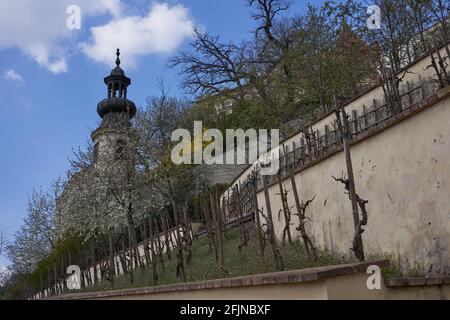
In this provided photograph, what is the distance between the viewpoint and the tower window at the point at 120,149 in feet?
83.9

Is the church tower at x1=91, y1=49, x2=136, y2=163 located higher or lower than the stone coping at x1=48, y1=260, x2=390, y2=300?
higher

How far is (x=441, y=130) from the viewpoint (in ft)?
20.7

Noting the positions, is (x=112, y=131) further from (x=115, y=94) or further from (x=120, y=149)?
(x=115, y=94)

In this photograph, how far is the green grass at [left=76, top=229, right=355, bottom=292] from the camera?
8.88 m

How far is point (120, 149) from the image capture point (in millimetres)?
26156

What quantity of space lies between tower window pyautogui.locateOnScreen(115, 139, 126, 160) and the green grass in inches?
441

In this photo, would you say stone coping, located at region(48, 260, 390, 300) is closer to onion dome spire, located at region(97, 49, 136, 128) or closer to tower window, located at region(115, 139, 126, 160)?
tower window, located at region(115, 139, 126, 160)

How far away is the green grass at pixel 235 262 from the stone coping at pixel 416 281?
8.54ft

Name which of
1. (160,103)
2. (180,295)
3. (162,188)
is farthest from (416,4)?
(160,103)

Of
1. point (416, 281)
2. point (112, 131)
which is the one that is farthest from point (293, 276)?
point (112, 131)

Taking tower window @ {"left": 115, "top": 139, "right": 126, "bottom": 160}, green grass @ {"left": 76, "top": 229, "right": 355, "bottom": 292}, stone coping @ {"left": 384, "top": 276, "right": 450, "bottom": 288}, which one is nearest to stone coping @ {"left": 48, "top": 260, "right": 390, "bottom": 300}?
stone coping @ {"left": 384, "top": 276, "right": 450, "bottom": 288}

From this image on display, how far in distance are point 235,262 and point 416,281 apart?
538 cm

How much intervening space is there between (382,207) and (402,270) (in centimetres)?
105
